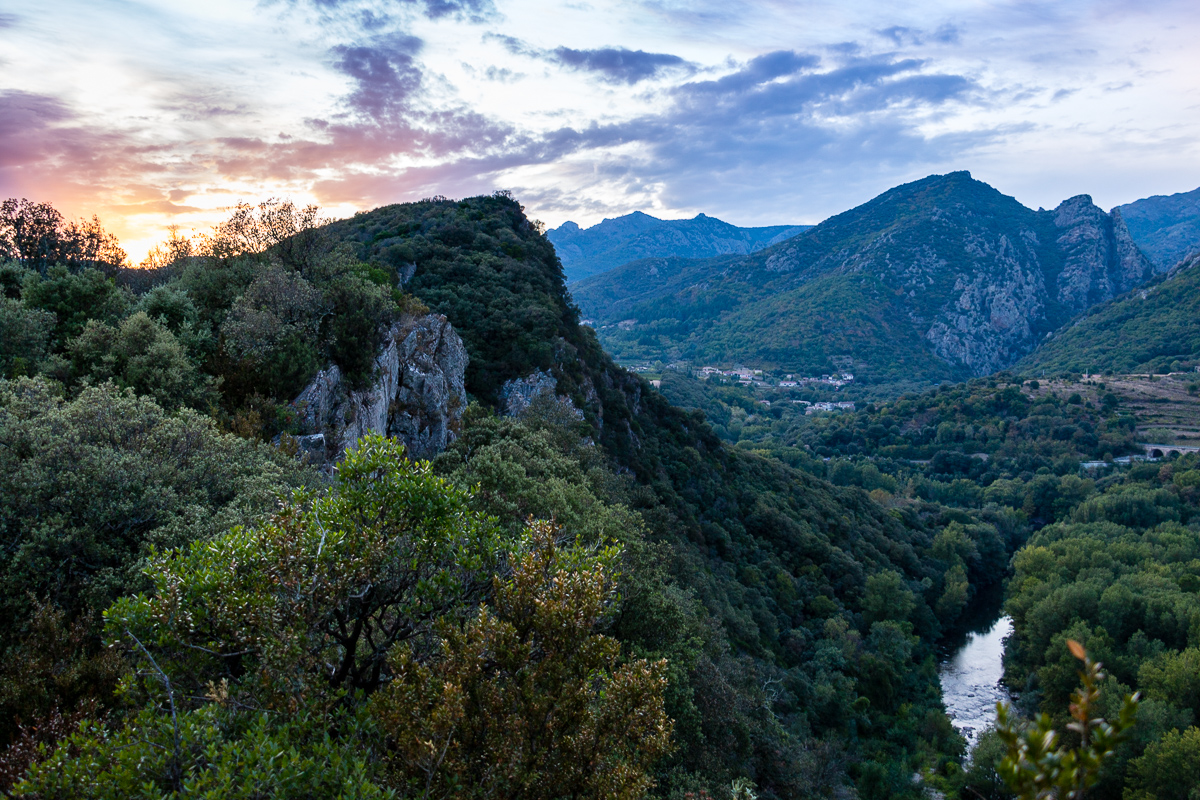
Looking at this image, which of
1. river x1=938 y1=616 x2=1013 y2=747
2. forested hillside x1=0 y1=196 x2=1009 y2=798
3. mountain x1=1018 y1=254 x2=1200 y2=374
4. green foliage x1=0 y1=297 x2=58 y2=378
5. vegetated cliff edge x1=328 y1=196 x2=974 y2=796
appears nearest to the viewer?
forested hillside x1=0 y1=196 x2=1009 y2=798

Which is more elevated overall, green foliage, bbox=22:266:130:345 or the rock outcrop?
green foliage, bbox=22:266:130:345

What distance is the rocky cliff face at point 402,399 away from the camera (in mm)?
22891

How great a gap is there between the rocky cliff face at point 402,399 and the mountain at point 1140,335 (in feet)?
539

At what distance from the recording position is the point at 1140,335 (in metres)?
155

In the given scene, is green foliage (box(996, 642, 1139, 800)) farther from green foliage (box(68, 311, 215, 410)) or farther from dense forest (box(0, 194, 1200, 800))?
green foliage (box(68, 311, 215, 410))

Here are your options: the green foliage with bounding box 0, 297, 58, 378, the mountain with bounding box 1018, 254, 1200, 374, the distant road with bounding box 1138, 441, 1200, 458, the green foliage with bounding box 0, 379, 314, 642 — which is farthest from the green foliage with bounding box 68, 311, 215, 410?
the mountain with bounding box 1018, 254, 1200, 374

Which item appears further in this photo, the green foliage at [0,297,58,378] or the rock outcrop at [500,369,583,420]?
the rock outcrop at [500,369,583,420]

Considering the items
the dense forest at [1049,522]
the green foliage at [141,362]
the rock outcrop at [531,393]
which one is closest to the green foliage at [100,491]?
the green foliage at [141,362]

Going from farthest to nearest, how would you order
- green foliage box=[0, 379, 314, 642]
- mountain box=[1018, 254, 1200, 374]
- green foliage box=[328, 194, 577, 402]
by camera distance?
mountain box=[1018, 254, 1200, 374]
green foliage box=[328, 194, 577, 402]
green foliage box=[0, 379, 314, 642]

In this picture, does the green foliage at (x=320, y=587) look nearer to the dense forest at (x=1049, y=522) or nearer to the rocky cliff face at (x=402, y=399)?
the dense forest at (x=1049, y=522)

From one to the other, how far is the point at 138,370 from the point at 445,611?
15603mm

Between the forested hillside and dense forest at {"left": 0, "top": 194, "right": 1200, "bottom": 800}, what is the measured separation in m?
0.06

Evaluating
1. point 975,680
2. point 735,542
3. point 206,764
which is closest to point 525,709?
point 206,764

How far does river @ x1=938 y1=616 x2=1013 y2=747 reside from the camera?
44.9m
